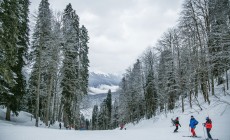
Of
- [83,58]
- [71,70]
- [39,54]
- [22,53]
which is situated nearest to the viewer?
[39,54]

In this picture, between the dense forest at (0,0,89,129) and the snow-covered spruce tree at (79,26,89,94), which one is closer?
the dense forest at (0,0,89,129)

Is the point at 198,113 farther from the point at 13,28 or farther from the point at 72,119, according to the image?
→ the point at 13,28

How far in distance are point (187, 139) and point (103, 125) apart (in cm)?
6396

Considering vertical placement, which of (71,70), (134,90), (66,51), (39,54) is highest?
(66,51)

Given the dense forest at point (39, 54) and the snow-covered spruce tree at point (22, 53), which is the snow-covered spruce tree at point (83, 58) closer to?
the dense forest at point (39, 54)

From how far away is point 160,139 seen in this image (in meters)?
16.5

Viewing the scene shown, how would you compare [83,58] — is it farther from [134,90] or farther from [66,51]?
[134,90]

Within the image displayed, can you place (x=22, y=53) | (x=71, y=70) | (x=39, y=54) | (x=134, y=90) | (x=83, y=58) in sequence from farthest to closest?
1. (x=134, y=90)
2. (x=83, y=58)
3. (x=71, y=70)
4. (x=22, y=53)
5. (x=39, y=54)

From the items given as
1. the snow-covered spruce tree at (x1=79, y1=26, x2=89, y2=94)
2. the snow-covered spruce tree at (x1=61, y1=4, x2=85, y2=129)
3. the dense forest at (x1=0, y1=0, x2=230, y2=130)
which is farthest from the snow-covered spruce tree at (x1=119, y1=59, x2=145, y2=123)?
the snow-covered spruce tree at (x1=61, y1=4, x2=85, y2=129)

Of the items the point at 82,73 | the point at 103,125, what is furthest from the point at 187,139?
the point at 103,125

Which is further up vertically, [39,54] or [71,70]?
[39,54]

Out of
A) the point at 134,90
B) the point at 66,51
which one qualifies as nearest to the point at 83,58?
the point at 66,51

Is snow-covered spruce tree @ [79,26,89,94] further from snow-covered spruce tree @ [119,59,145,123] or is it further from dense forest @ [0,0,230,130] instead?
snow-covered spruce tree @ [119,59,145,123]

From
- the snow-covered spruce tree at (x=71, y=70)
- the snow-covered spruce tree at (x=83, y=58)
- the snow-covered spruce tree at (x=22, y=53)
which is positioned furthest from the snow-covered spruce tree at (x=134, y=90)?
the snow-covered spruce tree at (x=22, y=53)
